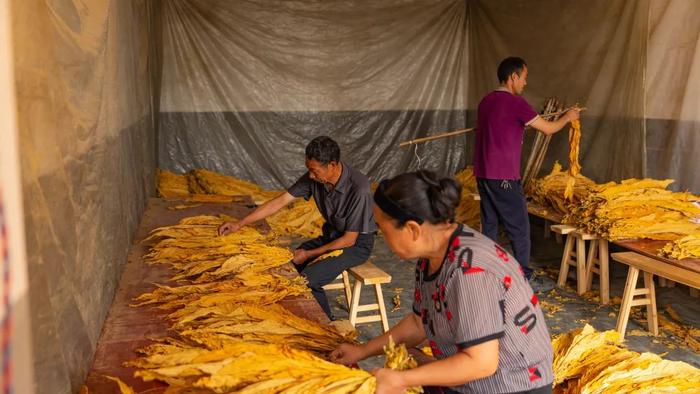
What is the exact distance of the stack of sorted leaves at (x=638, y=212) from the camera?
4211 millimetres

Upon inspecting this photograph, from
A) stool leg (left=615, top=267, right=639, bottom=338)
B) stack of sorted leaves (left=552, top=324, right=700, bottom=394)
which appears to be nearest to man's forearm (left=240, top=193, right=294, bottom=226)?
stack of sorted leaves (left=552, top=324, right=700, bottom=394)

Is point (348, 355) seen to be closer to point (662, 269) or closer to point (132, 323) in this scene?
point (132, 323)

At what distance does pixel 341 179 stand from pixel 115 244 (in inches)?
55.6

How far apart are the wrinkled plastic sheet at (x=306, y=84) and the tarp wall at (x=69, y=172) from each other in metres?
4.59

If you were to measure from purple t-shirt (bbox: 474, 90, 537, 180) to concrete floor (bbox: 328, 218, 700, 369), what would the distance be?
3.62 ft

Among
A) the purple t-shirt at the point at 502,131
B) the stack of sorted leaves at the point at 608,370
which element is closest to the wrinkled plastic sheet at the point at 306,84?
the purple t-shirt at the point at 502,131

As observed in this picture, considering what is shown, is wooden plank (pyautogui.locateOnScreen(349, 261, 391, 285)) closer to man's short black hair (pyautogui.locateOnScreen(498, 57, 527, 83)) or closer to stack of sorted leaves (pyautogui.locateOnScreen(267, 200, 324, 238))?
man's short black hair (pyautogui.locateOnScreen(498, 57, 527, 83))

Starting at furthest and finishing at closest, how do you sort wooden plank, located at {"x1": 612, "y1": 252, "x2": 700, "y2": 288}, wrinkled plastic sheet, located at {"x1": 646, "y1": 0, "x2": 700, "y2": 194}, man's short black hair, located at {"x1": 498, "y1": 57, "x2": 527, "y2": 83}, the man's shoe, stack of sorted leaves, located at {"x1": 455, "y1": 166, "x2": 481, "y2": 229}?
stack of sorted leaves, located at {"x1": 455, "y1": 166, "x2": 481, "y2": 229}
the man's shoe
wrinkled plastic sheet, located at {"x1": 646, "y1": 0, "x2": 700, "y2": 194}
man's short black hair, located at {"x1": 498, "y1": 57, "x2": 527, "y2": 83}
wooden plank, located at {"x1": 612, "y1": 252, "x2": 700, "y2": 288}

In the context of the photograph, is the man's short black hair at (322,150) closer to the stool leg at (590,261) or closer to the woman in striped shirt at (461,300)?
the woman in striped shirt at (461,300)

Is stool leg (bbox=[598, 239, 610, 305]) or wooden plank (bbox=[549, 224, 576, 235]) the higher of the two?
wooden plank (bbox=[549, 224, 576, 235])

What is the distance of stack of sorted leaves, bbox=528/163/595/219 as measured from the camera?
5273 mm

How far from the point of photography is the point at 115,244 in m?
2.87

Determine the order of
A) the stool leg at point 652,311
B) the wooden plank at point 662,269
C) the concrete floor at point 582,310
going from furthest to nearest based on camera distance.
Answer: the stool leg at point 652,311 < the concrete floor at point 582,310 < the wooden plank at point 662,269

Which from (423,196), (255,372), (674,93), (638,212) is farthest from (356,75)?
(255,372)
